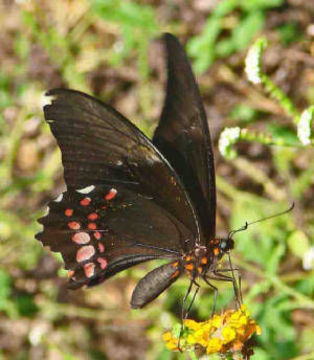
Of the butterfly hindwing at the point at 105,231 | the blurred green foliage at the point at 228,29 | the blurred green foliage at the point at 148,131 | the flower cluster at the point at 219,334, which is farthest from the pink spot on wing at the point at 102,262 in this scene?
the blurred green foliage at the point at 228,29

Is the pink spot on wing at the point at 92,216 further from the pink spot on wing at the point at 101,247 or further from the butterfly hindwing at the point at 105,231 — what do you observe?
the pink spot on wing at the point at 101,247

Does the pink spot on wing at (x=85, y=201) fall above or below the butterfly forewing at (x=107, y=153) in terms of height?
below

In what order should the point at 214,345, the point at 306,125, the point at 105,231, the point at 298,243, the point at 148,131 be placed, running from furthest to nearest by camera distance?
1. the point at 148,131
2. the point at 298,243
3. the point at 105,231
4. the point at 306,125
5. the point at 214,345

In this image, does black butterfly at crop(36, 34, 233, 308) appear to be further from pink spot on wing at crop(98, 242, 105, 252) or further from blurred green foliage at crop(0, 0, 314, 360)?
blurred green foliage at crop(0, 0, 314, 360)

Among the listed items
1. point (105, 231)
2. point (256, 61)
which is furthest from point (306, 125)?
point (105, 231)

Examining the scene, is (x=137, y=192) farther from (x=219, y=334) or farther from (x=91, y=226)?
(x=219, y=334)

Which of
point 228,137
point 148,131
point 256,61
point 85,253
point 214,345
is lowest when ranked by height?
point 214,345

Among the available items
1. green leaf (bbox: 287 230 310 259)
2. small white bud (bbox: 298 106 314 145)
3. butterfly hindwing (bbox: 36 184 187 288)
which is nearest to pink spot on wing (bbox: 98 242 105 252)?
butterfly hindwing (bbox: 36 184 187 288)
